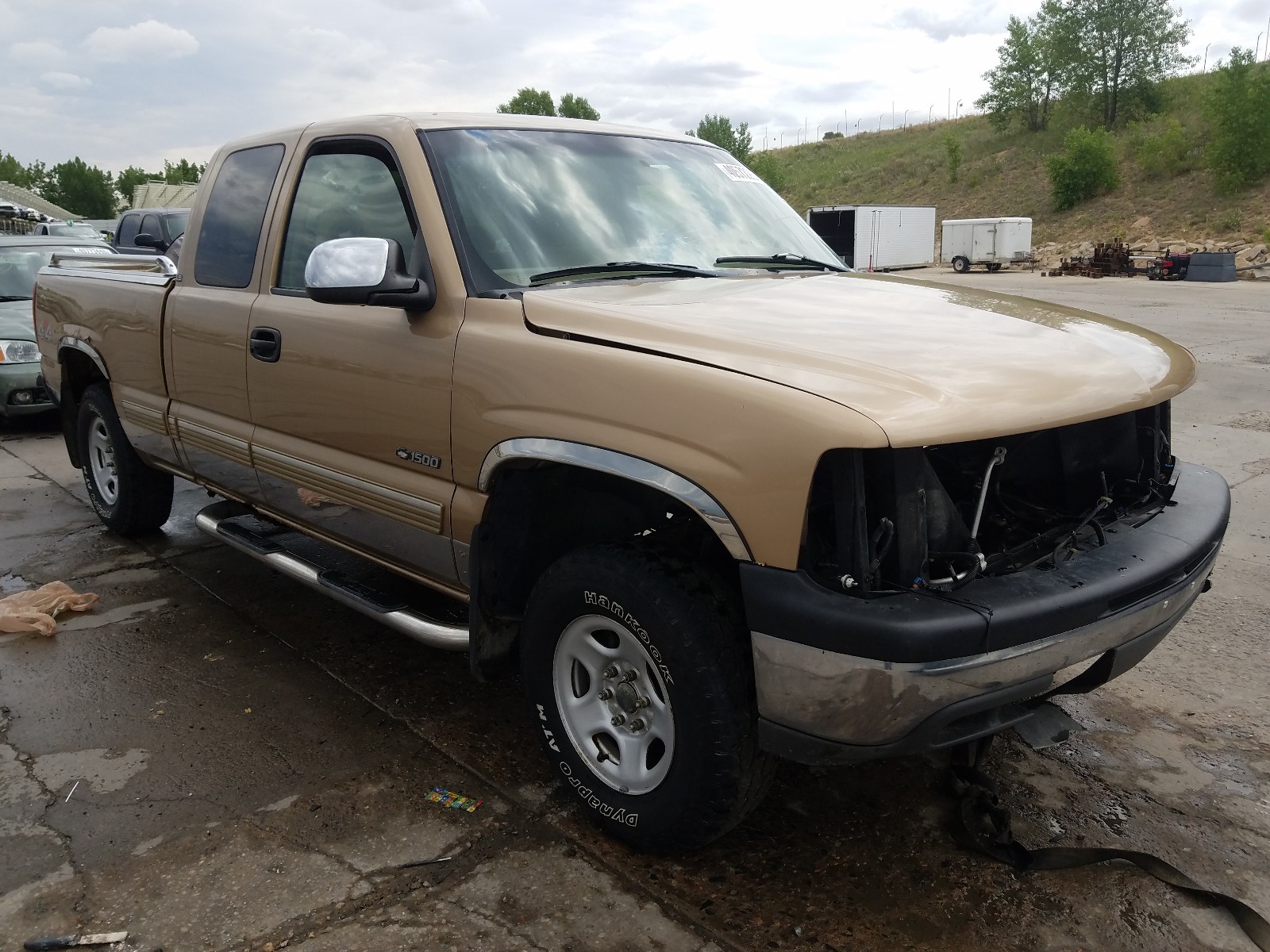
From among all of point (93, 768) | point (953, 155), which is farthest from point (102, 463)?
point (953, 155)

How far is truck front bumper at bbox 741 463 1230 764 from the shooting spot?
2.13 m

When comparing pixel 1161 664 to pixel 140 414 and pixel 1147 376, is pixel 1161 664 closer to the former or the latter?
pixel 1147 376

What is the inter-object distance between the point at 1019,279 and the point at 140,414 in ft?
119

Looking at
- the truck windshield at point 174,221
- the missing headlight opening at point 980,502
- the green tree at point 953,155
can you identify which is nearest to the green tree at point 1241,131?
the green tree at point 953,155

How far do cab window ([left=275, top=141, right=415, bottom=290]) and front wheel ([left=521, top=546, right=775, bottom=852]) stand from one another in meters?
1.39

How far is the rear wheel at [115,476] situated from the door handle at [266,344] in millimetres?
1796

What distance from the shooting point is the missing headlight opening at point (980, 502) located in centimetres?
222

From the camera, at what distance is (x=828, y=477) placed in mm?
2281

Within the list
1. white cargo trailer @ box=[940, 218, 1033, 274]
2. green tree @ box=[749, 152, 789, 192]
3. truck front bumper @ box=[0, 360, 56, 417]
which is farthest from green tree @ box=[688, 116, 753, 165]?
truck front bumper @ box=[0, 360, 56, 417]

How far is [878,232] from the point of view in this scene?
4188 cm

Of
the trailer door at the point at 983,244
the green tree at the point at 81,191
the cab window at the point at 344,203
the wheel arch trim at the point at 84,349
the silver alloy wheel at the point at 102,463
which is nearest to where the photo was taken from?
the cab window at the point at 344,203

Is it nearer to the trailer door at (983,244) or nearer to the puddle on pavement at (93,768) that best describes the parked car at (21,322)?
the puddle on pavement at (93,768)

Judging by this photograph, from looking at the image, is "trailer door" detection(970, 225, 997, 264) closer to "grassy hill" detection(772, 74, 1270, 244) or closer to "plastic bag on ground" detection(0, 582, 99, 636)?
"grassy hill" detection(772, 74, 1270, 244)

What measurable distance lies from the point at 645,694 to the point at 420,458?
3.42ft
